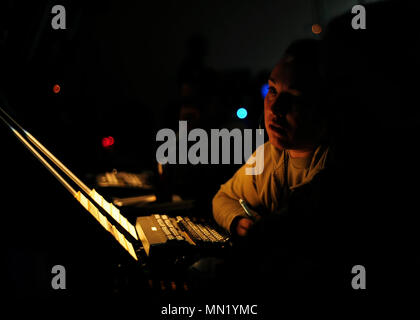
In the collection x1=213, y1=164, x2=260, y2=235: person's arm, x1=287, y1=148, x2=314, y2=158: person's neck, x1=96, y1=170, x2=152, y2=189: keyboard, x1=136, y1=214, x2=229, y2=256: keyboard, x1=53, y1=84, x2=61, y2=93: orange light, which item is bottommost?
x1=136, y1=214, x2=229, y2=256: keyboard

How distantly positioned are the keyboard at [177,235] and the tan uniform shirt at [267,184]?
9 centimetres

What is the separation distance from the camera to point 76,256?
3.04 ft

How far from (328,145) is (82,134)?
207cm

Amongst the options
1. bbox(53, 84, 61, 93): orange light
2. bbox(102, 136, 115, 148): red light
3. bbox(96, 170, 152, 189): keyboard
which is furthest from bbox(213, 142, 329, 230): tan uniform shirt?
bbox(53, 84, 61, 93): orange light

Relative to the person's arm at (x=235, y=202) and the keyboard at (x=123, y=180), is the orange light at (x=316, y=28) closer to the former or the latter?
the person's arm at (x=235, y=202)

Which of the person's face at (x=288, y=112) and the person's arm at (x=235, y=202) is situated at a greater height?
the person's face at (x=288, y=112)

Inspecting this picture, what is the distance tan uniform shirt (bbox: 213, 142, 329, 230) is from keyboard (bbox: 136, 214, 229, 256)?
3.5 inches

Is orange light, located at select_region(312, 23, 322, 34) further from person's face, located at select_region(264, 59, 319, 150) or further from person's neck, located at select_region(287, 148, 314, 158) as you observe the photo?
person's neck, located at select_region(287, 148, 314, 158)

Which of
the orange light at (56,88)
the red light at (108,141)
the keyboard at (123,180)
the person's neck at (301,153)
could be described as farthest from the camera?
the red light at (108,141)

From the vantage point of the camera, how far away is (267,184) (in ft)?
4.18

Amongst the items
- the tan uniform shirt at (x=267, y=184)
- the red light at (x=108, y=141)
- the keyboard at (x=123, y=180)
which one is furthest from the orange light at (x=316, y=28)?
the red light at (x=108, y=141)

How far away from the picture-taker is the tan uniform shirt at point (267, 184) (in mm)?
1110

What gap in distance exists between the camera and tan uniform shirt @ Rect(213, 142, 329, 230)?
43.7 inches

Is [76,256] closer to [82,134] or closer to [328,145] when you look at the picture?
[328,145]
